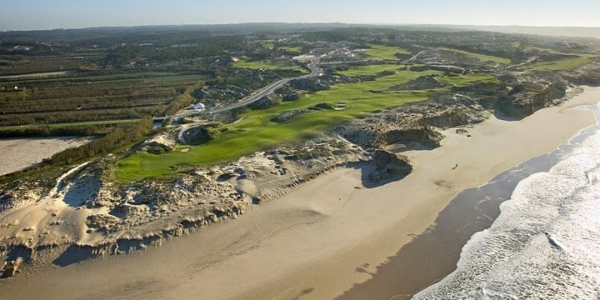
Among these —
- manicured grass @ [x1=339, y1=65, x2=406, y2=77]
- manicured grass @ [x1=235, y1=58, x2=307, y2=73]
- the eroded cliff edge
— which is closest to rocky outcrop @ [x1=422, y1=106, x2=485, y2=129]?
the eroded cliff edge

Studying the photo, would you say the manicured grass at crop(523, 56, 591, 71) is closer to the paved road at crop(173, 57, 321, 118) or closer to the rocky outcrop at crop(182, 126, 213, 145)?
the paved road at crop(173, 57, 321, 118)

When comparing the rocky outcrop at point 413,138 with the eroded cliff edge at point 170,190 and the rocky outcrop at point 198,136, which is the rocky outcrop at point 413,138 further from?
the rocky outcrop at point 198,136

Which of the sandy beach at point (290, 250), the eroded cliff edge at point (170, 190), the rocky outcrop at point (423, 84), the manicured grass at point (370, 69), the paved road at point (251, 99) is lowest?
the sandy beach at point (290, 250)

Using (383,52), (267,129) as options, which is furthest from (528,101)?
(383,52)

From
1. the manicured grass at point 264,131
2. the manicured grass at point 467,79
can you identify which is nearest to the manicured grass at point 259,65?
the manicured grass at point 467,79

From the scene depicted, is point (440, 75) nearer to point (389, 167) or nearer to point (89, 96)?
point (389, 167)

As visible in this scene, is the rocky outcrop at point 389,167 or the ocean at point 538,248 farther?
the rocky outcrop at point 389,167

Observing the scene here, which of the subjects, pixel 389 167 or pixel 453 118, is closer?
pixel 389 167
